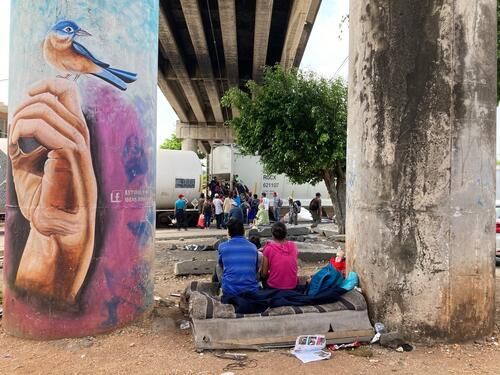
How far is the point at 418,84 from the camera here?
16.5ft

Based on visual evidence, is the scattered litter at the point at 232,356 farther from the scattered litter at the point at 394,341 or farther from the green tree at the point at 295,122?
the green tree at the point at 295,122

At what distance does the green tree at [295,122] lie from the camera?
41.4 feet

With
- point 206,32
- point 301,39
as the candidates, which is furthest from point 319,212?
point 206,32

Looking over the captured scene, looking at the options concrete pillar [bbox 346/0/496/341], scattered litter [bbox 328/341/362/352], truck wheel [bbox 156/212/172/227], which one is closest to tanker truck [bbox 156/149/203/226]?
truck wheel [bbox 156/212/172/227]

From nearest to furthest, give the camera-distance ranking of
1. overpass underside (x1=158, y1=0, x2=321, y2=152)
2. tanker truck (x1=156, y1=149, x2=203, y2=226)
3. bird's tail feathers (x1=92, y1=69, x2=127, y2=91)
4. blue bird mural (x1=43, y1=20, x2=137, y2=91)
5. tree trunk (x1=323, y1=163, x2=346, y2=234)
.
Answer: blue bird mural (x1=43, y1=20, x2=137, y2=91), bird's tail feathers (x1=92, y1=69, x2=127, y2=91), tree trunk (x1=323, y1=163, x2=346, y2=234), overpass underside (x1=158, y1=0, x2=321, y2=152), tanker truck (x1=156, y1=149, x2=203, y2=226)

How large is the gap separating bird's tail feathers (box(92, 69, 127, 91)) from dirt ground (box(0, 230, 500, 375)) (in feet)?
9.40

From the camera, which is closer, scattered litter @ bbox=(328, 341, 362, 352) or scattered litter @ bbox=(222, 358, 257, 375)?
scattered litter @ bbox=(222, 358, 257, 375)

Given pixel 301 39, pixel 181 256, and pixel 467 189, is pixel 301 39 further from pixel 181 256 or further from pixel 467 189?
pixel 467 189

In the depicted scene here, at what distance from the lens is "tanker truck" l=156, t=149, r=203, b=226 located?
1980 centimetres

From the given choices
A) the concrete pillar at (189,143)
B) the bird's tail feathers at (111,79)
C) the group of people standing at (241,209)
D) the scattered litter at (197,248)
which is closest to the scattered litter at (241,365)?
the bird's tail feathers at (111,79)

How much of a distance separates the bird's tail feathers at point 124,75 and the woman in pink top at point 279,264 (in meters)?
2.51

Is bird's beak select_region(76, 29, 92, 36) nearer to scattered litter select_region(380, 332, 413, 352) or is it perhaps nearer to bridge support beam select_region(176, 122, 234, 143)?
scattered litter select_region(380, 332, 413, 352)

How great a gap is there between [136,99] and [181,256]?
6219mm

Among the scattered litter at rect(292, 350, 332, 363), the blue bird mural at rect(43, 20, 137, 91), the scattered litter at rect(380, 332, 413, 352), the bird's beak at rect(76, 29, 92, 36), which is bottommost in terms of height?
the scattered litter at rect(292, 350, 332, 363)
